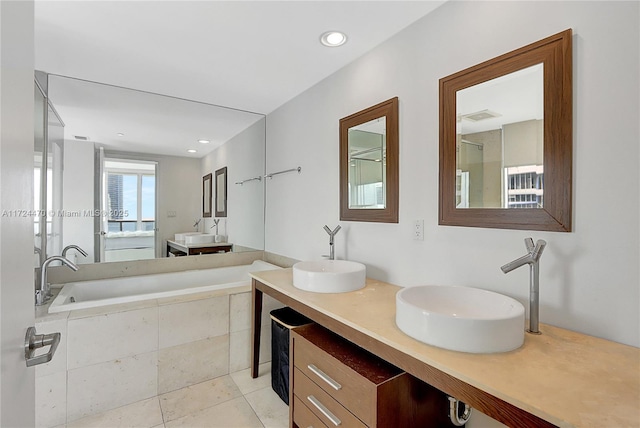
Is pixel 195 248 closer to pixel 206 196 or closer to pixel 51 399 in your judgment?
pixel 206 196

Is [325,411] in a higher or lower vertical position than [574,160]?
lower

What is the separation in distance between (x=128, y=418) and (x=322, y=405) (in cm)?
128

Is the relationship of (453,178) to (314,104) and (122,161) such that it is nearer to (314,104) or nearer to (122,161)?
(314,104)

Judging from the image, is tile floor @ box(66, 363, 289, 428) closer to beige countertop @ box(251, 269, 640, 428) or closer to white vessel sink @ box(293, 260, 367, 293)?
white vessel sink @ box(293, 260, 367, 293)

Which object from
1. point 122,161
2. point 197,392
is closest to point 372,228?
point 197,392

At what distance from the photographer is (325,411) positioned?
1.40 m

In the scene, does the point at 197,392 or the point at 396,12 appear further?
the point at 197,392

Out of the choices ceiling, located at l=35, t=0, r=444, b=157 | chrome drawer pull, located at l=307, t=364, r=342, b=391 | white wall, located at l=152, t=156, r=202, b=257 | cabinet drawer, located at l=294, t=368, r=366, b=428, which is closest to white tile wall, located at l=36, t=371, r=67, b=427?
white wall, located at l=152, t=156, r=202, b=257

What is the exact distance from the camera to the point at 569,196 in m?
1.14

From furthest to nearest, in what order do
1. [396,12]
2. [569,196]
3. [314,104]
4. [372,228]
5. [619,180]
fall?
[314,104] → [372,228] → [396,12] → [569,196] → [619,180]

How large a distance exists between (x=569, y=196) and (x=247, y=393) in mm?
2147

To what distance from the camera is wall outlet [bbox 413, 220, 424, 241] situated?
5.51 feet

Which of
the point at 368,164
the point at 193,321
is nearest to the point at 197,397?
the point at 193,321

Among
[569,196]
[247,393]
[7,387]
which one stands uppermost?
[569,196]
